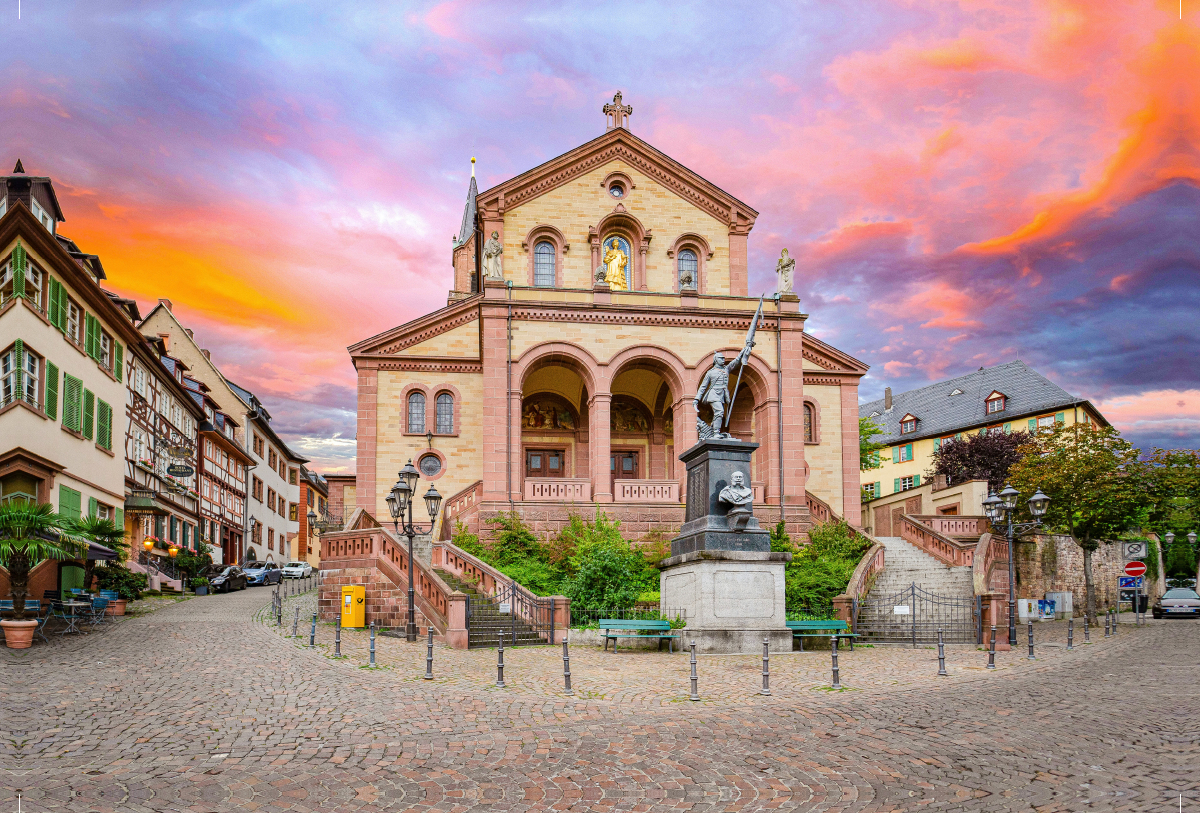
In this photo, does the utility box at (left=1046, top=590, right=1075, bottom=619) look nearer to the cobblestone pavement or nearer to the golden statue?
the cobblestone pavement

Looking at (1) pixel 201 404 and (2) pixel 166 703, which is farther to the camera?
(1) pixel 201 404

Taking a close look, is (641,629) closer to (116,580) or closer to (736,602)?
(736,602)

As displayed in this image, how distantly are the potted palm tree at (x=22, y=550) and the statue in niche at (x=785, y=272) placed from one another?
23.4 metres

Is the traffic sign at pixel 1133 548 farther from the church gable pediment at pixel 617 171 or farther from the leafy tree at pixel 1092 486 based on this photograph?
the church gable pediment at pixel 617 171

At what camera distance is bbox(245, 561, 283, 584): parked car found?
153 ft

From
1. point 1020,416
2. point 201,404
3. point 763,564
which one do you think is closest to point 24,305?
point 763,564

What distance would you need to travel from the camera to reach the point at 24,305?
77.9 feet

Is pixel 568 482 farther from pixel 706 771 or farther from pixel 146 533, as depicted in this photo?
pixel 706 771

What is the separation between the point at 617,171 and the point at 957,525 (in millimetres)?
17761

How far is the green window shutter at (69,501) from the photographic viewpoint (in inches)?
1021

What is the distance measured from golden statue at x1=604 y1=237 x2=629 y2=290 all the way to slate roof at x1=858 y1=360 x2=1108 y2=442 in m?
35.2

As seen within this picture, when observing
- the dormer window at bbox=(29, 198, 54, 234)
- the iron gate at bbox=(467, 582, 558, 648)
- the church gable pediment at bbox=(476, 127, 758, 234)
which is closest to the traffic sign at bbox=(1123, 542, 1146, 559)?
the church gable pediment at bbox=(476, 127, 758, 234)

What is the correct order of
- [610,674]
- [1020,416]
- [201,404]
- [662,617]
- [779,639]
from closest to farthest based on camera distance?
1. [610,674]
2. [779,639]
3. [662,617]
4. [201,404]
5. [1020,416]

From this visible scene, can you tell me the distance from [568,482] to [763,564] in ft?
37.4
